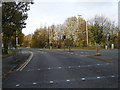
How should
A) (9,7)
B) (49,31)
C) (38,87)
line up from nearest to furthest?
(38,87)
(9,7)
(49,31)

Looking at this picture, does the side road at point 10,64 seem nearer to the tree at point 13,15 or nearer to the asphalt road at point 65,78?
the asphalt road at point 65,78

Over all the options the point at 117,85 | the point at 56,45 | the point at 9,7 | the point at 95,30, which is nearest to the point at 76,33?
the point at 56,45

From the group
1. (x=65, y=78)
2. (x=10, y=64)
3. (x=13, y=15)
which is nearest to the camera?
(x=65, y=78)

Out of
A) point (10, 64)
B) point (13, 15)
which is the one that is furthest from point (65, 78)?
point (13, 15)

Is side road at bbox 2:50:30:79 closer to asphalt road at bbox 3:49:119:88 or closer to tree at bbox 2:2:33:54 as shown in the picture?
asphalt road at bbox 3:49:119:88

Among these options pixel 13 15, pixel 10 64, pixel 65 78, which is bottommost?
pixel 10 64

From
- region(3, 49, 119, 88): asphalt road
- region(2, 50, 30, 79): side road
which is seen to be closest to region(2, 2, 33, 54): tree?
region(2, 50, 30, 79): side road

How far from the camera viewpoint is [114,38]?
66875mm

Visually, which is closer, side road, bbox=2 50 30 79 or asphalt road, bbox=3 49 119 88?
asphalt road, bbox=3 49 119 88

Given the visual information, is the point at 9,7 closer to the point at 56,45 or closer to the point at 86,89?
the point at 86,89

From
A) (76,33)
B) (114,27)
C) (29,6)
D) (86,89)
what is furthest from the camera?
(76,33)

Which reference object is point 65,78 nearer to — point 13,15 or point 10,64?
point 10,64

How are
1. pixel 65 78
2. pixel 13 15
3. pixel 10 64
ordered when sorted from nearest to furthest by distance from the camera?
1. pixel 65 78
2. pixel 10 64
3. pixel 13 15

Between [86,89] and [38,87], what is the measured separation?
1799 mm
